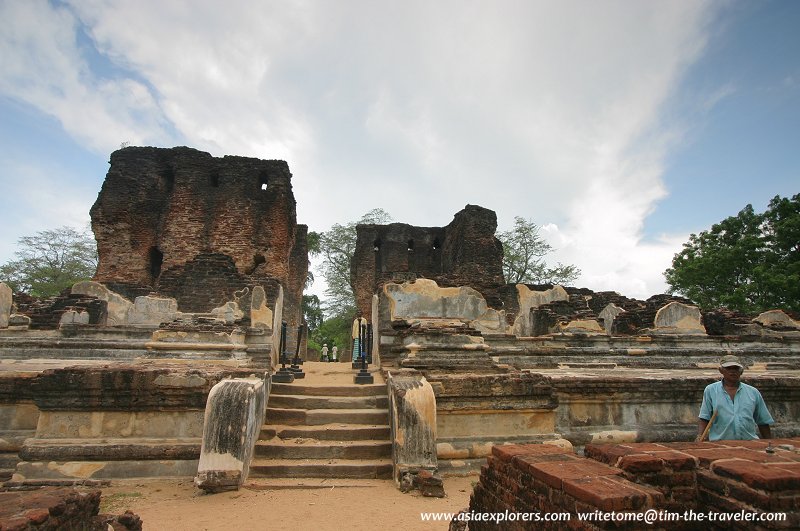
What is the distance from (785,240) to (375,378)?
22.5m

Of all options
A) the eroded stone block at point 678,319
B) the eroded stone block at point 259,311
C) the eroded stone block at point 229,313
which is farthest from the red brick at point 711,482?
the eroded stone block at point 678,319

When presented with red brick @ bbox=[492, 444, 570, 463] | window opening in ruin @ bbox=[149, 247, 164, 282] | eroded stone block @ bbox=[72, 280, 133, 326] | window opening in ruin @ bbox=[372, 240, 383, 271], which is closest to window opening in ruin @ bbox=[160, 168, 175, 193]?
window opening in ruin @ bbox=[149, 247, 164, 282]

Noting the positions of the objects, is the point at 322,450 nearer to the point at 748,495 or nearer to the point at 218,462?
the point at 218,462

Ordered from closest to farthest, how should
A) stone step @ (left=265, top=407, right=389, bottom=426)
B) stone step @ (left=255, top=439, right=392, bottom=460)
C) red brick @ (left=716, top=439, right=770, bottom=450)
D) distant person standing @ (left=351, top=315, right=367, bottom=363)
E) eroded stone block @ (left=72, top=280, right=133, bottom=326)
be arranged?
red brick @ (left=716, top=439, right=770, bottom=450)
stone step @ (left=255, top=439, right=392, bottom=460)
stone step @ (left=265, top=407, right=389, bottom=426)
distant person standing @ (left=351, top=315, right=367, bottom=363)
eroded stone block @ (left=72, top=280, right=133, bottom=326)

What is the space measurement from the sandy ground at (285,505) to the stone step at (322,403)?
3.88 feet

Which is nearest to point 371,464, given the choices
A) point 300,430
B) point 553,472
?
point 300,430

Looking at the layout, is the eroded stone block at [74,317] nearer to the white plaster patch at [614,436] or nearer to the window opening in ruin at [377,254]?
the white plaster patch at [614,436]

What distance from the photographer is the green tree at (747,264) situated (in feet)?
62.1

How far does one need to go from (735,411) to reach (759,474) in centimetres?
186

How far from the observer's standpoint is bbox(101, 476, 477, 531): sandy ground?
9.98 ft

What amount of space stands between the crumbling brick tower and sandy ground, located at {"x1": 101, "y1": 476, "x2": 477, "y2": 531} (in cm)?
1186

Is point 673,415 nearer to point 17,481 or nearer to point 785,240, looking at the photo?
point 17,481

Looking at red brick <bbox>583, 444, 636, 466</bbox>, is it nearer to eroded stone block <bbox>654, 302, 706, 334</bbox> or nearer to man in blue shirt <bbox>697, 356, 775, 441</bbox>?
man in blue shirt <bbox>697, 356, 775, 441</bbox>

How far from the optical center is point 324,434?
4.45m
